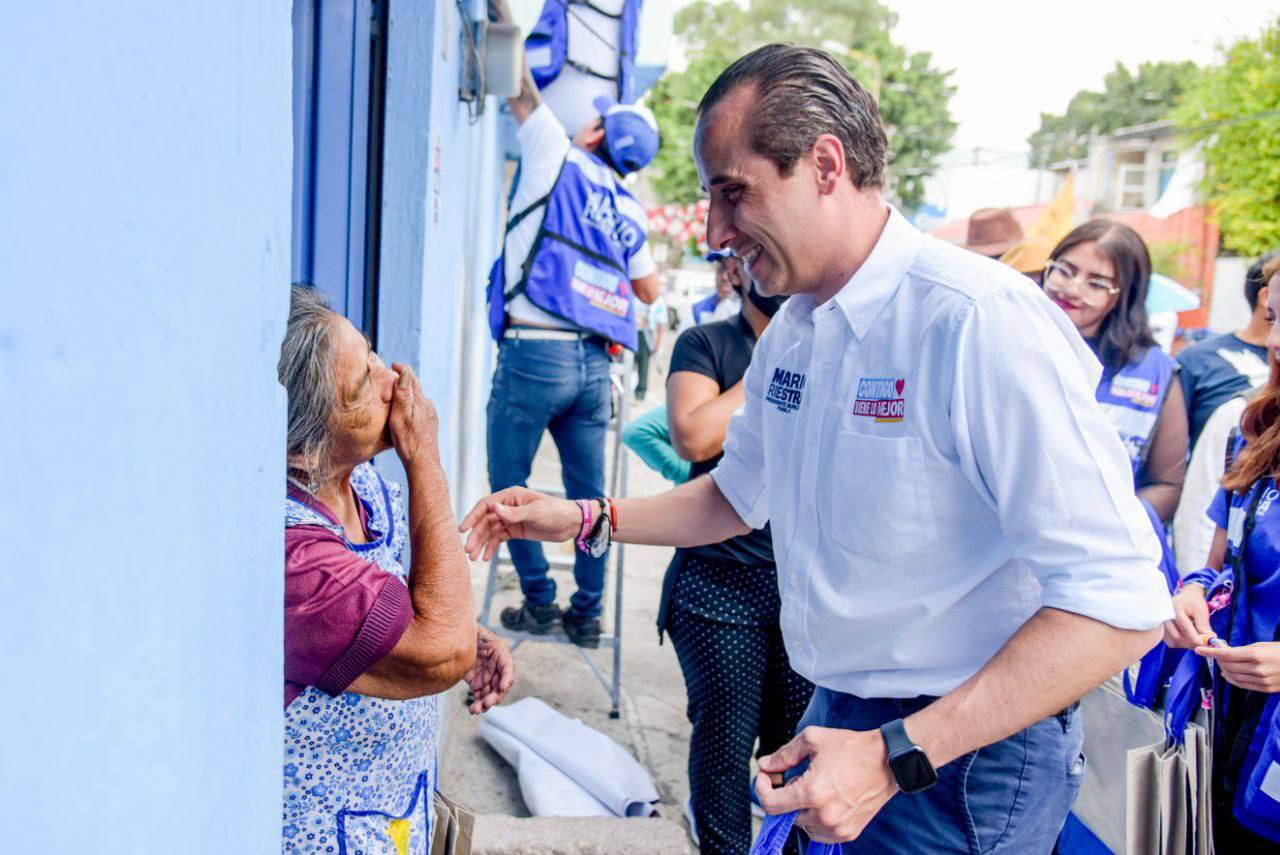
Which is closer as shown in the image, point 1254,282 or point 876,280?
point 876,280

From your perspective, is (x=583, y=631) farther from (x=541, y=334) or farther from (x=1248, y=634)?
(x=1248, y=634)

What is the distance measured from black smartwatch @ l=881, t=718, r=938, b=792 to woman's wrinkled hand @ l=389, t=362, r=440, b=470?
2.75 ft

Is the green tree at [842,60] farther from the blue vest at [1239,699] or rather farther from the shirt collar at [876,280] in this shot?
the shirt collar at [876,280]

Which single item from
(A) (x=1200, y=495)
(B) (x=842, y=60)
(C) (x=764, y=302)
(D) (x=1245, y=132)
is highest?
(B) (x=842, y=60)

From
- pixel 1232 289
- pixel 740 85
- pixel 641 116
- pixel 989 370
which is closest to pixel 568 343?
pixel 641 116

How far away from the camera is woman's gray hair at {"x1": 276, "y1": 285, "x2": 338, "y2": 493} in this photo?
1597mm

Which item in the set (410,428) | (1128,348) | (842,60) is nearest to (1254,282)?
(1128,348)

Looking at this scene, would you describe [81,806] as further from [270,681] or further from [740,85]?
[740,85]

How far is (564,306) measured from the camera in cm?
399

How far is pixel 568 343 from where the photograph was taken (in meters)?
4.08

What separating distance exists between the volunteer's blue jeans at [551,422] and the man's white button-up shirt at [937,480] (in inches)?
92.3

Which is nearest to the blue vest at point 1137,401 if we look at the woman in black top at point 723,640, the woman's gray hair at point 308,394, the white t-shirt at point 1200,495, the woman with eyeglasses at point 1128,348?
the woman with eyeglasses at point 1128,348

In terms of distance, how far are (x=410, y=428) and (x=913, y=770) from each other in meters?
0.94

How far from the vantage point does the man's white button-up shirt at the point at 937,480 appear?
1321 millimetres
